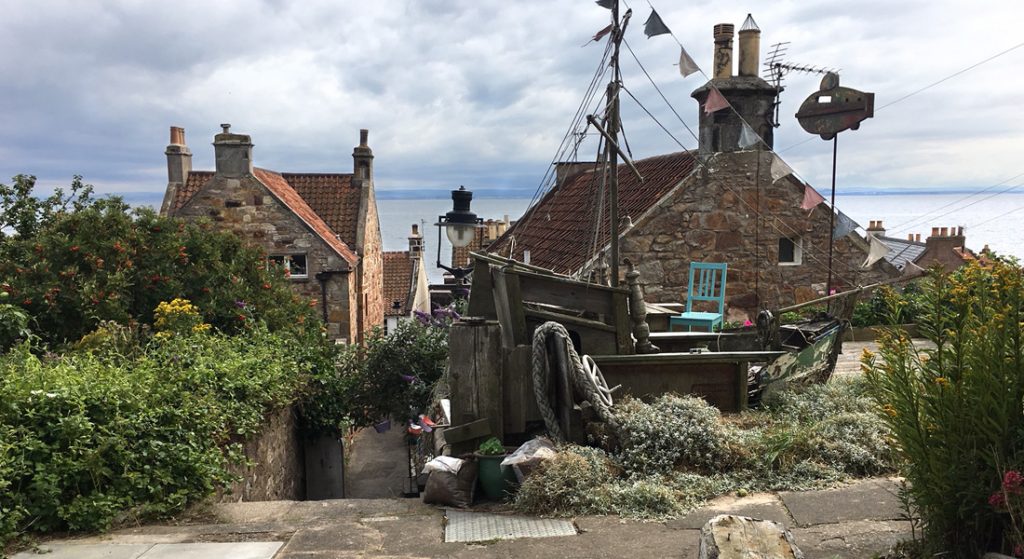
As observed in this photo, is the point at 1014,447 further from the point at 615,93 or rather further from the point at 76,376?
the point at 76,376

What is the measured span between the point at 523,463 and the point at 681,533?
1223 millimetres

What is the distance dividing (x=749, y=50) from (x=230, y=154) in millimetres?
11746

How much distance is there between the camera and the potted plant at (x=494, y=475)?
17.8 ft

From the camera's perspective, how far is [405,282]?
30.9m

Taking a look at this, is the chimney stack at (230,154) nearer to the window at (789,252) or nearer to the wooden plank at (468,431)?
the window at (789,252)

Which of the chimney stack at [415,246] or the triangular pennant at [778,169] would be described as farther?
the chimney stack at [415,246]

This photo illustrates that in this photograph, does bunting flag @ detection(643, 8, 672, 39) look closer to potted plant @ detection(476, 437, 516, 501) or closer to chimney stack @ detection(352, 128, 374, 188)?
potted plant @ detection(476, 437, 516, 501)

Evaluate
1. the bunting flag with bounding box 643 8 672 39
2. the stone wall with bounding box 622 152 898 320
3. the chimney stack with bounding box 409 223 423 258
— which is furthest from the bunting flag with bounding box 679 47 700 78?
the chimney stack with bounding box 409 223 423 258

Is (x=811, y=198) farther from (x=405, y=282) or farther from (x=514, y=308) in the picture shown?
(x=405, y=282)

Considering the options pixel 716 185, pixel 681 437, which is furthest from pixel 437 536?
pixel 716 185

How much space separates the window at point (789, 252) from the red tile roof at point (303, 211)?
9767 mm

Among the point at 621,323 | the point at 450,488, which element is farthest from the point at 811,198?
the point at 450,488

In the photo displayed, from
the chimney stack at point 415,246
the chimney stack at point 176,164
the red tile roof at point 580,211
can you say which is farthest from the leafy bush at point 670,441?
the chimney stack at point 415,246

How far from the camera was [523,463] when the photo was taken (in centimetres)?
527
